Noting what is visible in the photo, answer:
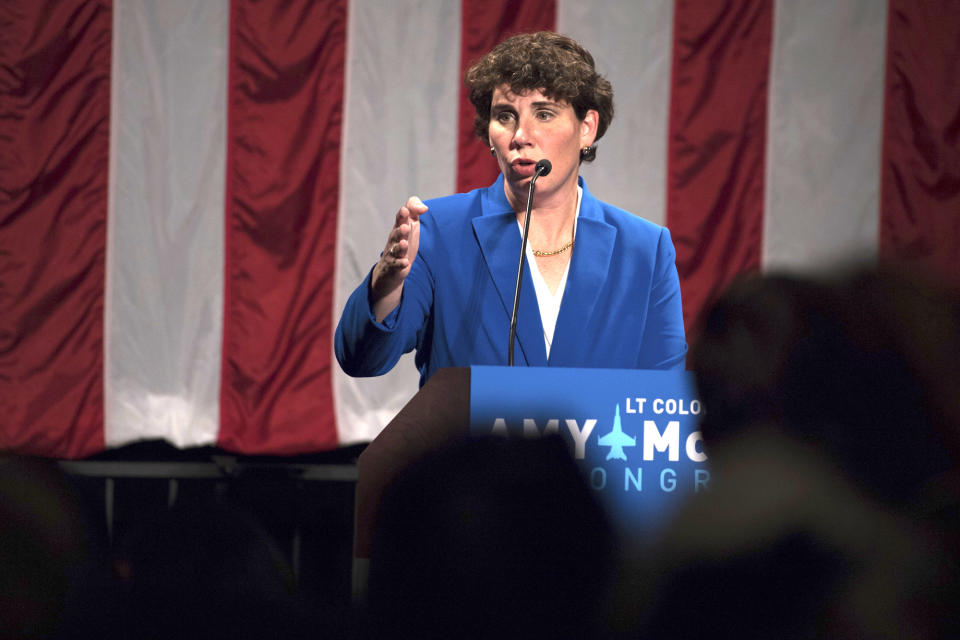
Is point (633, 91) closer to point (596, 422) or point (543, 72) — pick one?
point (543, 72)

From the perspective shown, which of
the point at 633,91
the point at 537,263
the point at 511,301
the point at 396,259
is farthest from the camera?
the point at 633,91

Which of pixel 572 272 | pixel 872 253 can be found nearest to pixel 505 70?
pixel 572 272

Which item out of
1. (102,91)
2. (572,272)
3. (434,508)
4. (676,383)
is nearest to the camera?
(434,508)

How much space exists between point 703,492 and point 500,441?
109 millimetres

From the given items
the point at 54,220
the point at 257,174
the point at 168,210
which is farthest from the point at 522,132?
the point at 54,220

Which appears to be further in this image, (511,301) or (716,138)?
(716,138)

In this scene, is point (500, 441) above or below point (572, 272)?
below

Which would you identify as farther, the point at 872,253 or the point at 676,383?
the point at 676,383

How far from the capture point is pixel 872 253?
1.69 feet

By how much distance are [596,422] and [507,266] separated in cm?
68

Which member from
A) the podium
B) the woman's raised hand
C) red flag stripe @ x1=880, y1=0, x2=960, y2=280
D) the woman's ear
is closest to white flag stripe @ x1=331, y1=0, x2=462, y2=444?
the woman's ear

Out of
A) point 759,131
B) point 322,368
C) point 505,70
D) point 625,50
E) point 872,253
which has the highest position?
point 625,50

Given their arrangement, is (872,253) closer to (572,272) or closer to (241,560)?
(241,560)

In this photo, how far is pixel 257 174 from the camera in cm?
316
